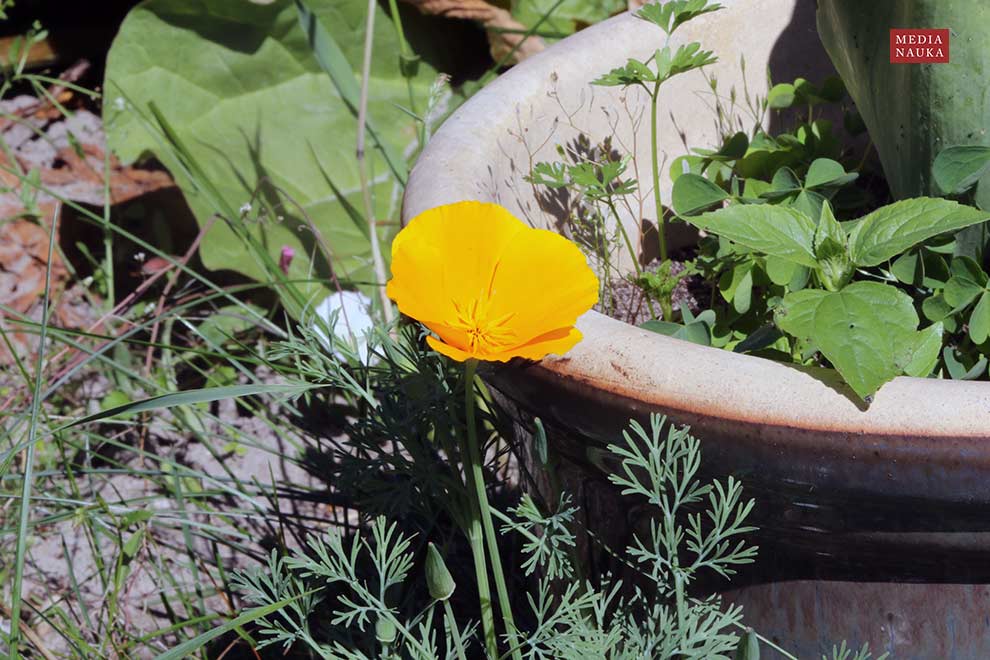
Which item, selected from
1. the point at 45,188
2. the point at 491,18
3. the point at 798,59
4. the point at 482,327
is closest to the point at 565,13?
the point at 491,18

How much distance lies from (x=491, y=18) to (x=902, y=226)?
151 centimetres

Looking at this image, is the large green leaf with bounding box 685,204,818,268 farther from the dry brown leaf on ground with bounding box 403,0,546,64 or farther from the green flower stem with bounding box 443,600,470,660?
the dry brown leaf on ground with bounding box 403,0,546,64

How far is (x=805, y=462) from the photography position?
885 millimetres

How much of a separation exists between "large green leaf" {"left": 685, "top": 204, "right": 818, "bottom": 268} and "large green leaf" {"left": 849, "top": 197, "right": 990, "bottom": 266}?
0.04 metres

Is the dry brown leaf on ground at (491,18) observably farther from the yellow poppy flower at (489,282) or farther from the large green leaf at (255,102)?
the yellow poppy flower at (489,282)

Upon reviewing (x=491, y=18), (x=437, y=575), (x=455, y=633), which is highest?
(x=491, y=18)

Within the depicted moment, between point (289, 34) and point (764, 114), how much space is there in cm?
130

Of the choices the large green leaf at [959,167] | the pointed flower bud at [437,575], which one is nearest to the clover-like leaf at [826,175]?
the large green leaf at [959,167]

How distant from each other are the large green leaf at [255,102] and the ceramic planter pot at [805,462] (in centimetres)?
113

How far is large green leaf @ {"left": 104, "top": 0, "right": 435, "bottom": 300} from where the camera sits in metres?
2.32

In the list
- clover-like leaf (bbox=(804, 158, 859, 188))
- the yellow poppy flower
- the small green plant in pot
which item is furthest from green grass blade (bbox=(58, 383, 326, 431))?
clover-like leaf (bbox=(804, 158, 859, 188))

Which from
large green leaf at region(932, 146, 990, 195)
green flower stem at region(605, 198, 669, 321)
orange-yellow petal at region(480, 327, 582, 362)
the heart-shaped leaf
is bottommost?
green flower stem at region(605, 198, 669, 321)

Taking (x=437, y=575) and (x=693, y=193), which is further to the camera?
(x=693, y=193)

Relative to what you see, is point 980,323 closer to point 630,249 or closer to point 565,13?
point 630,249
